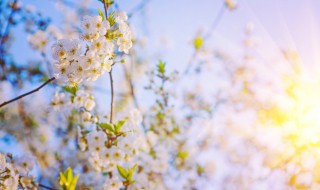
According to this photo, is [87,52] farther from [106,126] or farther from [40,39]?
[40,39]

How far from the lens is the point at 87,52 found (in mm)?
2330

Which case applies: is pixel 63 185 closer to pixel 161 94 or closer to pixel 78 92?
pixel 78 92

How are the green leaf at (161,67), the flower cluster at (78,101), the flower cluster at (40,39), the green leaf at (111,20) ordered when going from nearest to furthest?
the green leaf at (111,20), the flower cluster at (78,101), the green leaf at (161,67), the flower cluster at (40,39)

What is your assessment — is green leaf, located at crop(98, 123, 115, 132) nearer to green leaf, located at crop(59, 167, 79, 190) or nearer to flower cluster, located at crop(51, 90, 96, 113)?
flower cluster, located at crop(51, 90, 96, 113)

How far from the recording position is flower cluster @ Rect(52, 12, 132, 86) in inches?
90.7

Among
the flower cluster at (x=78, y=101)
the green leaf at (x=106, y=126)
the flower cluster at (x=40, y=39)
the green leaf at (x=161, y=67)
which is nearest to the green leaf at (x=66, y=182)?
the green leaf at (x=106, y=126)

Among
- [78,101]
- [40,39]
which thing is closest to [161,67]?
[78,101]

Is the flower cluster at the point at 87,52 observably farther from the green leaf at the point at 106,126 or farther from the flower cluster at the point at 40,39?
the flower cluster at the point at 40,39

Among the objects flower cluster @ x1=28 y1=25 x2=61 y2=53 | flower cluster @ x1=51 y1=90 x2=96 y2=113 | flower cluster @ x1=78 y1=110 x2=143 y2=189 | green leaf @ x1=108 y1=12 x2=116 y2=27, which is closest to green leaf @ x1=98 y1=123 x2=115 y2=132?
flower cluster @ x1=78 y1=110 x2=143 y2=189

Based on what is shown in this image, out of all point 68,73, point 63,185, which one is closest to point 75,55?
point 68,73

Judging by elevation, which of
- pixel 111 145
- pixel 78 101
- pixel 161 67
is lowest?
pixel 111 145

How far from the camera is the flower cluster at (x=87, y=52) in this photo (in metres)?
2.30

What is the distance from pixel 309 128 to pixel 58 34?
5.00 metres

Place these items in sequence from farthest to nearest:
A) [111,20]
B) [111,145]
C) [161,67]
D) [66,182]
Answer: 1. [161,67]
2. [111,145]
3. [66,182]
4. [111,20]
